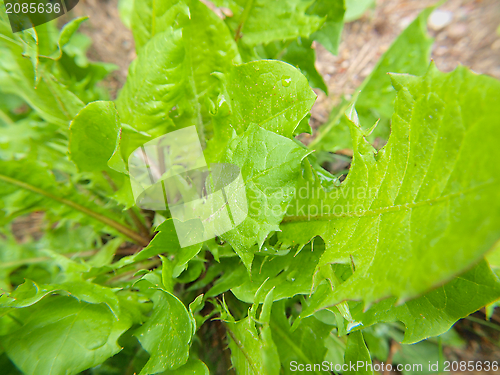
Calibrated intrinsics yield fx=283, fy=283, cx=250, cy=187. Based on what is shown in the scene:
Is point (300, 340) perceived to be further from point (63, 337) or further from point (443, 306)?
point (63, 337)

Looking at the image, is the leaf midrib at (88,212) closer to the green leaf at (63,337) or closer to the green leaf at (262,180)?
the green leaf at (63,337)

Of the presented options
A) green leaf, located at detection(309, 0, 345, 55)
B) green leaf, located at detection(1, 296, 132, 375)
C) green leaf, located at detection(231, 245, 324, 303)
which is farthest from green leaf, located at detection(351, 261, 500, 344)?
green leaf, located at detection(309, 0, 345, 55)

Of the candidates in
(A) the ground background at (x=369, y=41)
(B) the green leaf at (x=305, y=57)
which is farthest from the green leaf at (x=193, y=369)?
(A) the ground background at (x=369, y=41)

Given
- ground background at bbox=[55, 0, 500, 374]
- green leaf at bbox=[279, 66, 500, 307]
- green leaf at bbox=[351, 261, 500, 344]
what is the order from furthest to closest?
1. ground background at bbox=[55, 0, 500, 374]
2. green leaf at bbox=[351, 261, 500, 344]
3. green leaf at bbox=[279, 66, 500, 307]

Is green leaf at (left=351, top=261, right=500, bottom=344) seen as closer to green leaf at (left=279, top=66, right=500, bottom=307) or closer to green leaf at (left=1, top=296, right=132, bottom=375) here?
green leaf at (left=279, top=66, right=500, bottom=307)

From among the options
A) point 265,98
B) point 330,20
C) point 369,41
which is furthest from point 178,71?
point 369,41

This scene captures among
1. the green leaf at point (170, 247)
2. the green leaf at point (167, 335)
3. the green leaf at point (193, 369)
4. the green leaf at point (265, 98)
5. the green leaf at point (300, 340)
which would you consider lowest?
the green leaf at point (300, 340)
